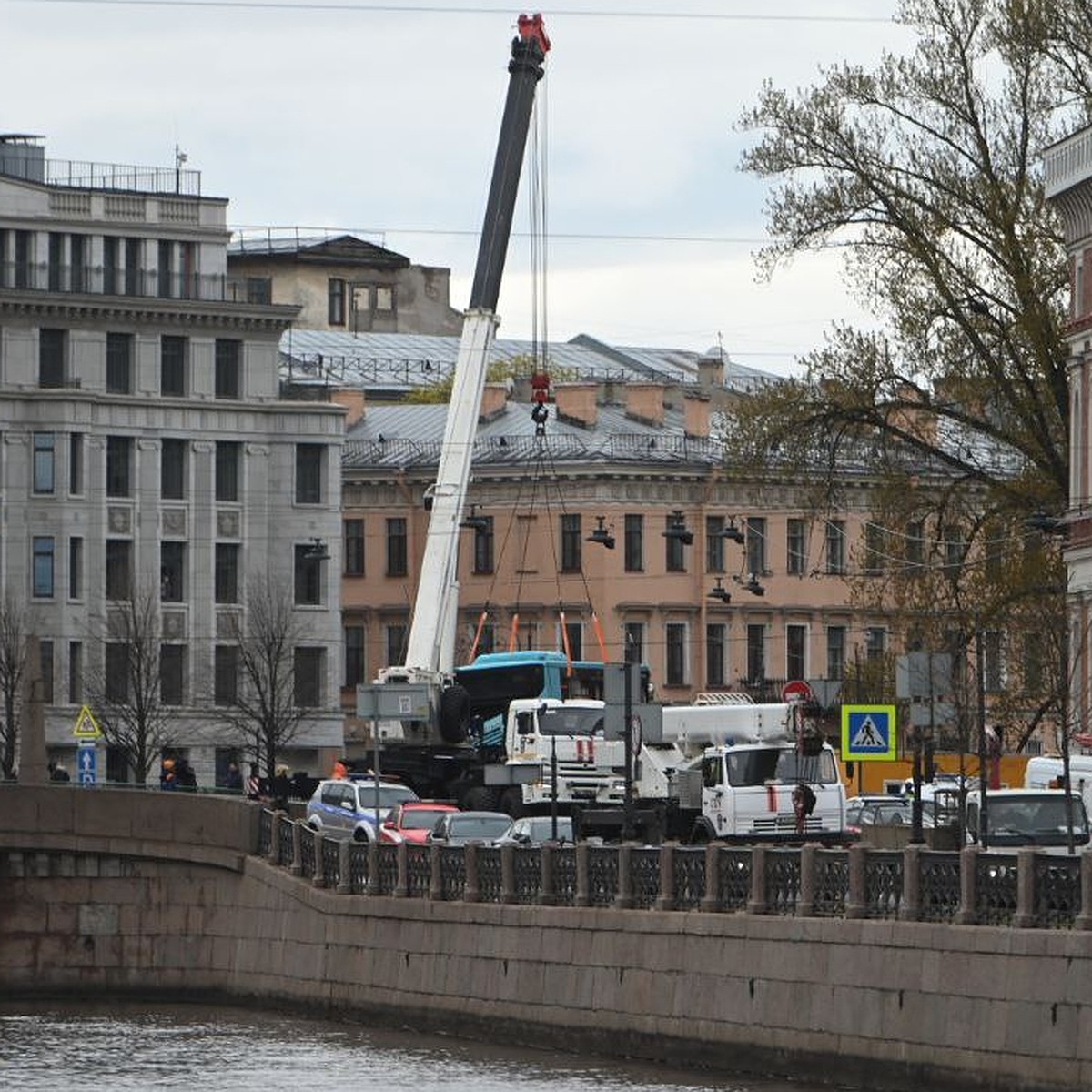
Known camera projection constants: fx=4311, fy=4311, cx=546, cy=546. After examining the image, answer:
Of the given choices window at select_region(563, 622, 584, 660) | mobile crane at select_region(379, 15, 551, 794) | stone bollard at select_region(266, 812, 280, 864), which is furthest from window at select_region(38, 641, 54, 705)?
stone bollard at select_region(266, 812, 280, 864)

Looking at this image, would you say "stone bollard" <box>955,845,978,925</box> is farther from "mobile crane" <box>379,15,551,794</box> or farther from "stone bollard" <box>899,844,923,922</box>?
"mobile crane" <box>379,15,551,794</box>

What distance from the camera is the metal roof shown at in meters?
130

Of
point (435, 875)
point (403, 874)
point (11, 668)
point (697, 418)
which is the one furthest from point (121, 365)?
point (435, 875)

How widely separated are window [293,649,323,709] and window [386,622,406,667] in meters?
7.12

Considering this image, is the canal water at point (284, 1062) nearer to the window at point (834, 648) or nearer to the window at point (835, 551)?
the window at point (835, 551)

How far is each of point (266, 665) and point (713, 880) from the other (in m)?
60.2

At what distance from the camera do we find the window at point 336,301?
474ft

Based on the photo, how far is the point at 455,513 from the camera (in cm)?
7194

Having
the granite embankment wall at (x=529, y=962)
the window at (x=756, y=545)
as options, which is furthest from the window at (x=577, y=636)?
the granite embankment wall at (x=529, y=962)

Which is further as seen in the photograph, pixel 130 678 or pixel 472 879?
pixel 130 678

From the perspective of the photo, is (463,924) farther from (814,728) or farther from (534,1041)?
(814,728)

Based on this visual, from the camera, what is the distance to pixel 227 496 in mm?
105062

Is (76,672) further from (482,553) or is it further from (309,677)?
(482,553)

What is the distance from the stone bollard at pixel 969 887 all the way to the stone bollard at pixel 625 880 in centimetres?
788
